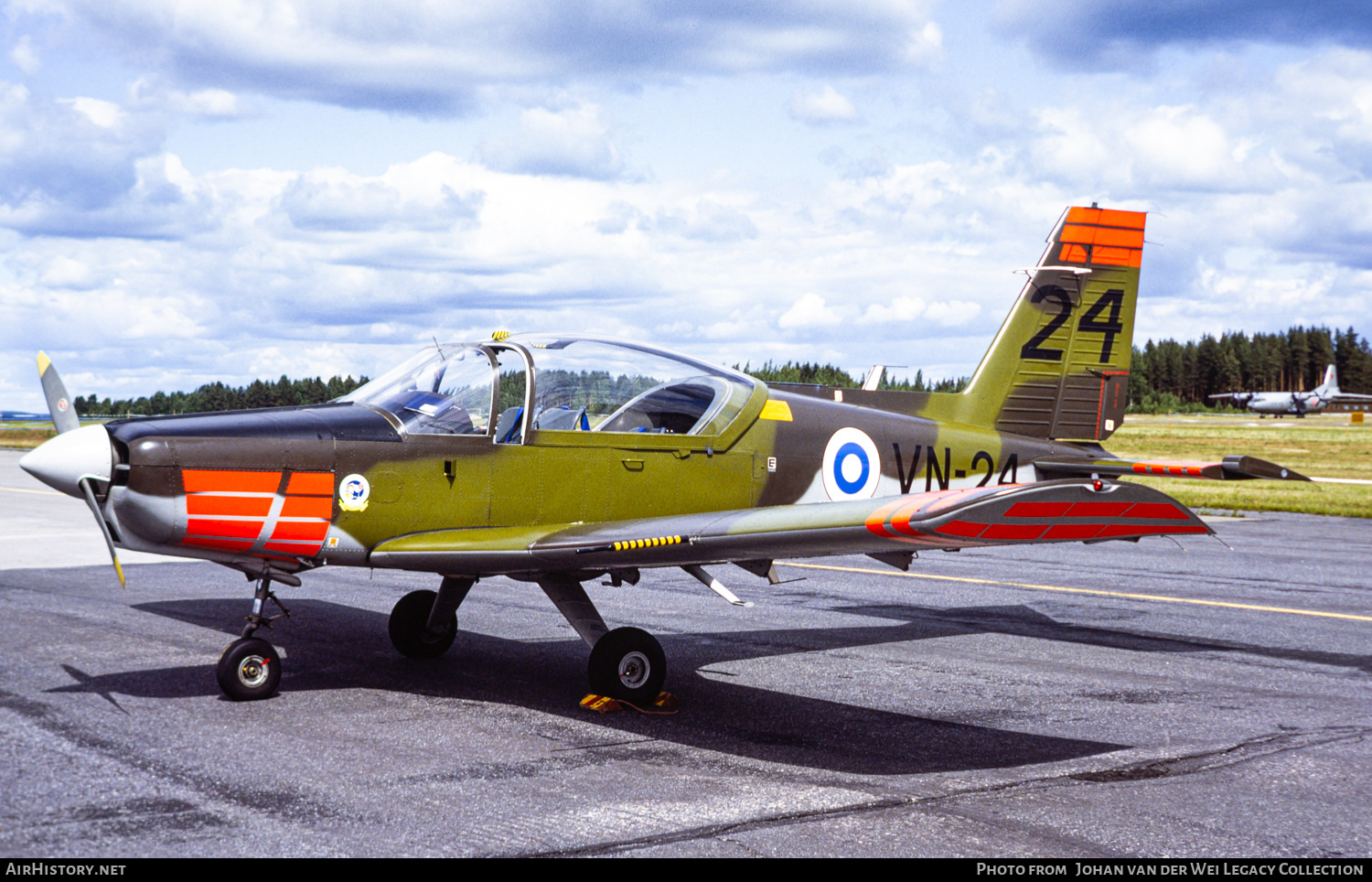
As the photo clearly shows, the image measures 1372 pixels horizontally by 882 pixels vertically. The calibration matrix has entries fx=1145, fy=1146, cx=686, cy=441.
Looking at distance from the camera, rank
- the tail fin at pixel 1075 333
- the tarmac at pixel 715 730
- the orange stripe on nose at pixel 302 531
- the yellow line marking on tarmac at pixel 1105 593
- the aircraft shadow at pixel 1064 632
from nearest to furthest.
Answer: the tarmac at pixel 715 730
the orange stripe on nose at pixel 302 531
the aircraft shadow at pixel 1064 632
the tail fin at pixel 1075 333
the yellow line marking on tarmac at pixel 1105 593

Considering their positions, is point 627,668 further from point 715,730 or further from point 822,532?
point 822,532

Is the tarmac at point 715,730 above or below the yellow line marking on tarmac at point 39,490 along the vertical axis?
above

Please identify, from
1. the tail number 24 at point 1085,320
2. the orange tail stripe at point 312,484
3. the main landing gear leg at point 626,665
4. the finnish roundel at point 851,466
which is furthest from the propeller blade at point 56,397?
the tail number 24 at point 1085,320

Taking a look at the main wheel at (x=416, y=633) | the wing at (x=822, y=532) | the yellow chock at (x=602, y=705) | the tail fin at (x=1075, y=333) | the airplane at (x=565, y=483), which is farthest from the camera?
the tail fin at (x=1075, y=333)

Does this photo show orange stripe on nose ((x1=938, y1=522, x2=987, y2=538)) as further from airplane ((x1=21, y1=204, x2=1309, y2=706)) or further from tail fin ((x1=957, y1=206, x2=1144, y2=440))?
tail fin ((x1=957, y1=206, x2=1144, y2=440))

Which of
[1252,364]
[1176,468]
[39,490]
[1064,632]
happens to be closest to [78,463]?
[1176,468]

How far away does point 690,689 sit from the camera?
7801 mm

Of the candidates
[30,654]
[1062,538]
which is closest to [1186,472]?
[1062,538]

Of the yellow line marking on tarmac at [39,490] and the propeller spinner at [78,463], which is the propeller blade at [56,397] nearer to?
the propeller spinner at [78,463]

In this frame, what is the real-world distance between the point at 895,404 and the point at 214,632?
5996 mm

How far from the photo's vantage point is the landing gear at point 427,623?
28.2 ft

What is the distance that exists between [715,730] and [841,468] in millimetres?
2708

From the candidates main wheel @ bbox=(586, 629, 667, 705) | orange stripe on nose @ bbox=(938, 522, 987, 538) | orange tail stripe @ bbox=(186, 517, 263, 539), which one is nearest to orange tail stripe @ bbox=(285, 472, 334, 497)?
orange tail stripe @ bbox=(186, 517, 263, 539)

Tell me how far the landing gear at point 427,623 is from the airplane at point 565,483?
0.05 feet
